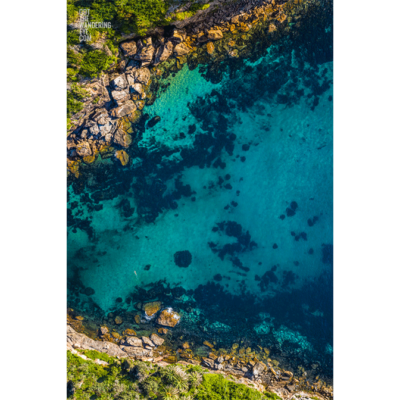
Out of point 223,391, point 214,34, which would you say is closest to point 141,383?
point 223,391

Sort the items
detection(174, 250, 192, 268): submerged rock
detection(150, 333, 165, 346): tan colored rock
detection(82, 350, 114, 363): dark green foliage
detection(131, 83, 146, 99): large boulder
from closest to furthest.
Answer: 1. detection(82, 350, 114, 363): dark green foliage
2. detection(150, 333, 165, 346): tan colored rock
3. detection(131, 83, 146, 99): large boulder
4. detection(174, 250, 192, 268): submerged rock

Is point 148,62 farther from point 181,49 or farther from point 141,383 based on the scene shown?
point 141,383

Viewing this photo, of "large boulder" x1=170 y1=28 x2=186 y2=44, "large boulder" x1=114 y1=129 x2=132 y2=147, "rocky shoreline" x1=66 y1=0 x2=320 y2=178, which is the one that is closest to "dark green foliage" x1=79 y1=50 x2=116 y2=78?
"rocky shoreline" x1=66 y1=0 x2=320 y2=178

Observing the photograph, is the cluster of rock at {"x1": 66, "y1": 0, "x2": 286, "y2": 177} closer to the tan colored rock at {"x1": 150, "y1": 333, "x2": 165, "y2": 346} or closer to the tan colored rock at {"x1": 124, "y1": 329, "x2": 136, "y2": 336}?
the tan colored rock at {"x1": 124, "y1": 329, "x2": 136, "y2": 336}
